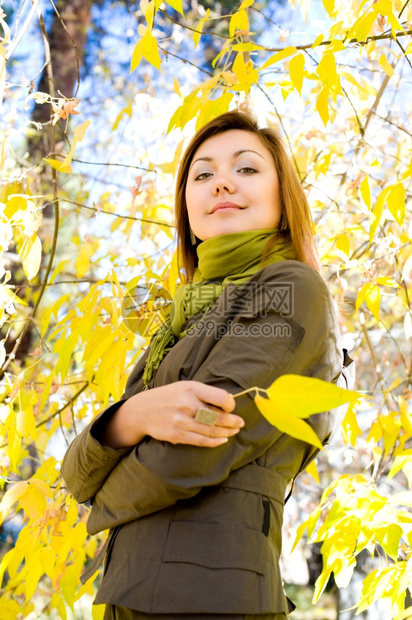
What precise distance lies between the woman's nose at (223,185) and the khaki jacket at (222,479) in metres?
0.24

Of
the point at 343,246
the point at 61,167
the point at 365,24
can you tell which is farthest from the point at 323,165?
the point at 61,167

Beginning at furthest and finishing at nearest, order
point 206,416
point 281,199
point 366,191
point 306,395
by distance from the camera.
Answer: point 366,191 < point 281,199 < point 206,416 < point 306,395

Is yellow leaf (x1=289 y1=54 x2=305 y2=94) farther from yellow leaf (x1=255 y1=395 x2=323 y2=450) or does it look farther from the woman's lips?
yellow leaf (x1=255 y1=395 x2=323 y2=450)

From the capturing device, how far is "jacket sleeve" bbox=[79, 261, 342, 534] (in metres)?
0.84

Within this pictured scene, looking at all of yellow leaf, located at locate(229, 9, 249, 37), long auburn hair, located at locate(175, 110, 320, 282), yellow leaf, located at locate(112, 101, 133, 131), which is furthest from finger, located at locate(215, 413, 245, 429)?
yellow leaf, located at locate(112, 101, 133, 131)

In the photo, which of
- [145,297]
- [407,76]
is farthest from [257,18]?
[145,297]

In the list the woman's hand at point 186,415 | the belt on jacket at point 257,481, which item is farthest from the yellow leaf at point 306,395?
the belt on jacket at point 257,481

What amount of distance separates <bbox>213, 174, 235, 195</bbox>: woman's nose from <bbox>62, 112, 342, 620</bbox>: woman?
116 mm

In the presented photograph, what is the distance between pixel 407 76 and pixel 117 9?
3145mm

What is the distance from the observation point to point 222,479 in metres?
0.85

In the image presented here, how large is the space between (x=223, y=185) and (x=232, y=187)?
2cm

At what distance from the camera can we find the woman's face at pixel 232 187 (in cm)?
116

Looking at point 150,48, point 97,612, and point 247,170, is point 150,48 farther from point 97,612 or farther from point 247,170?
point 97,612

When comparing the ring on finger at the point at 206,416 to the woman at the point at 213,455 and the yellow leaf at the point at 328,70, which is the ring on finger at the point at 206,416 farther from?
the yellow leaf at the point at 328,70
